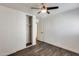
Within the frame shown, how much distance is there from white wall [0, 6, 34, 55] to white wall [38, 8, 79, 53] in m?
2.13

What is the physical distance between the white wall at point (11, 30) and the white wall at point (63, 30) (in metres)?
2.13

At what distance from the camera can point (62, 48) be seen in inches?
167

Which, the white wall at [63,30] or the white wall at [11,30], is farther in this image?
the white wall at [63,30]

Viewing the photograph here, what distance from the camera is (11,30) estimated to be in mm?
3248

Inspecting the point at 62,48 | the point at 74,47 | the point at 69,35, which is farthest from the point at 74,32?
the point at 62,48

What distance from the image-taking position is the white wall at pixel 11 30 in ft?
9.51

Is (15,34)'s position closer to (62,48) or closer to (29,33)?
(29,33)

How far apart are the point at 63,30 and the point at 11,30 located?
2824 millimetres

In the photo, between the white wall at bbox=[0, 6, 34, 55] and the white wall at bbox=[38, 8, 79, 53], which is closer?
A: the white wall at bbox=[0, 6, 34, 55]

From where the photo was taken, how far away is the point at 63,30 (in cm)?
411

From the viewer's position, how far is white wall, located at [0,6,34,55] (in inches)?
114

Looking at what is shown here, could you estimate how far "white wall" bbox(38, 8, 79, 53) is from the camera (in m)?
3.48

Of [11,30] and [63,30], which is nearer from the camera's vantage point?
[11,30]

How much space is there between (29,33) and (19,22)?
1485 mm
